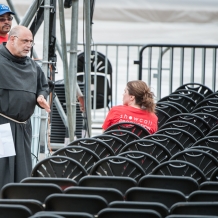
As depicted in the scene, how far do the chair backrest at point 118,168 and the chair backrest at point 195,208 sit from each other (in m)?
1.25

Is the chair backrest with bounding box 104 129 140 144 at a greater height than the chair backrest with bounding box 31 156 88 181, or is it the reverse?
the chair backrest with bounding box 104 129 140 144

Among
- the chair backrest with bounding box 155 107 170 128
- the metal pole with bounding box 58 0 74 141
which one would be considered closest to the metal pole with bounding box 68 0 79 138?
the metal pole with bounding box 58 0 74 141

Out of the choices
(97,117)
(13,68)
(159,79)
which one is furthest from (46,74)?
(97,117)

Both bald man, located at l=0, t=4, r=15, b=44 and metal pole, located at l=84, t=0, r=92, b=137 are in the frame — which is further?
metal pole, located at l=84, t=0, r=92, b=137

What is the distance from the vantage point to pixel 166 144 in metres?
7.13

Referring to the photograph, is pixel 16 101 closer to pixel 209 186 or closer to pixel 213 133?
pixel 213 133

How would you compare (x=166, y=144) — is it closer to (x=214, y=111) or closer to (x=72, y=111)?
(x=214, y=111)

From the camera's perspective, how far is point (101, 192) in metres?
5.15

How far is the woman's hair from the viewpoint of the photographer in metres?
8.34

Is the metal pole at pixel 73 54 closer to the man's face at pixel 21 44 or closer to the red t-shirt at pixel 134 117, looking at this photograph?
the red t-shirt at pixel 134 117

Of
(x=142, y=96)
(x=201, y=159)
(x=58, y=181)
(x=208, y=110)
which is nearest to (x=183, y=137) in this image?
(x=142, y=96)

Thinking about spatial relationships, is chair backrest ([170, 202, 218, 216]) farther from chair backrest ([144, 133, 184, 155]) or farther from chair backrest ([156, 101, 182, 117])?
chair backrest ([156, 101, 182, 117])

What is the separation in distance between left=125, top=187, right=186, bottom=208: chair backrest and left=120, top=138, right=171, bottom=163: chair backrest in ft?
4.88

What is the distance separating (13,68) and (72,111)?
243 cm
